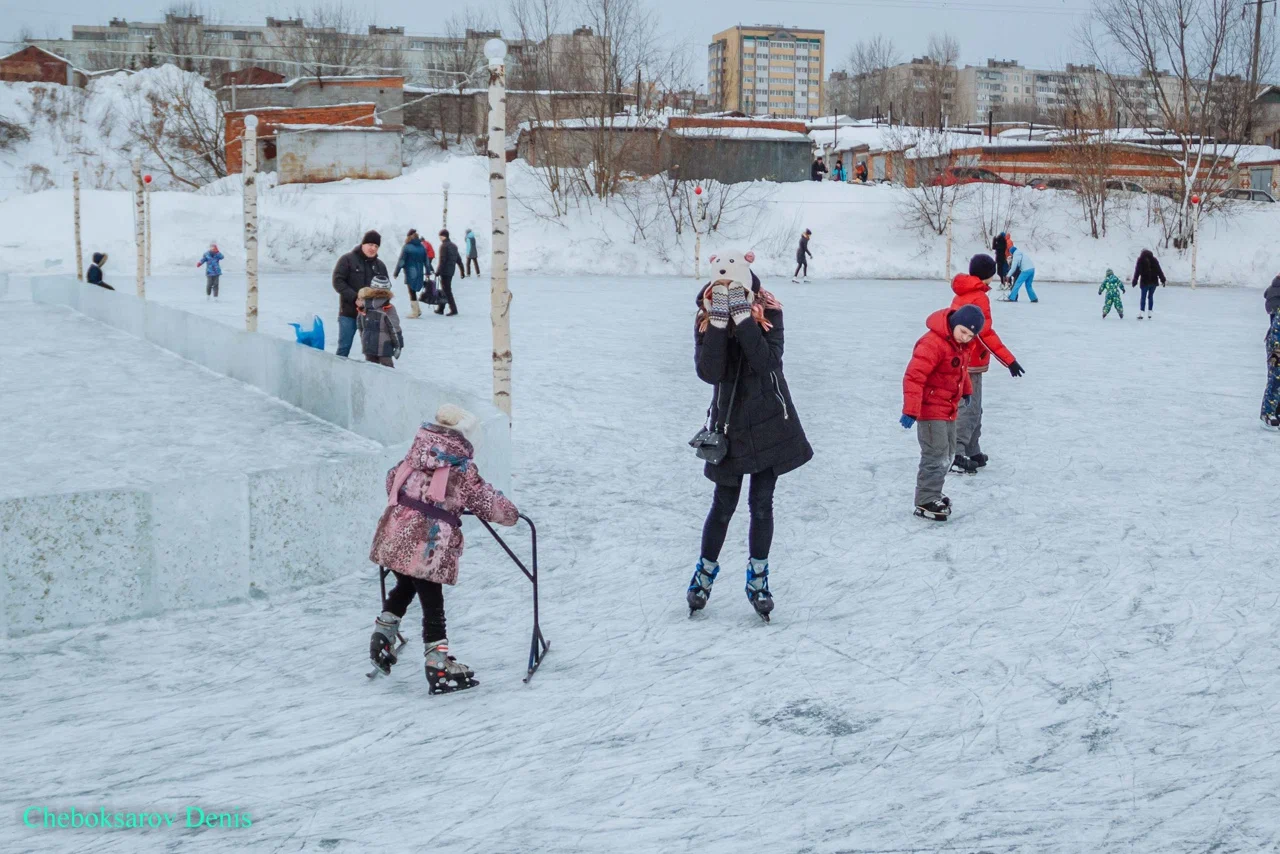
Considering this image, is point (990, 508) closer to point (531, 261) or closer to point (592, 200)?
point (531, 261)

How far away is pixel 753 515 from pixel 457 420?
1.48 m

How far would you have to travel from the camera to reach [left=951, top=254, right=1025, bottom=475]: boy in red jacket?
7.89m

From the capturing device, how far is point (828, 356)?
15.1 metres

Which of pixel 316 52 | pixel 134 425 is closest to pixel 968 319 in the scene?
pixel 134 425

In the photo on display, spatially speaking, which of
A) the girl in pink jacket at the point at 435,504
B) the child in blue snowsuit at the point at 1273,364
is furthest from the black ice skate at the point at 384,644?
the child in blue snowsuit at the point at 1273,364

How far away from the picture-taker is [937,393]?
7.20 metres

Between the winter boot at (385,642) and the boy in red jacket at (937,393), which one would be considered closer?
the winter boot at (385,642)

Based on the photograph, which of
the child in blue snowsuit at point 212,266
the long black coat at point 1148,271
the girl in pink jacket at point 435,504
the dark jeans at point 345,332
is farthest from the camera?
the child in blue snowsuit at point 212,266

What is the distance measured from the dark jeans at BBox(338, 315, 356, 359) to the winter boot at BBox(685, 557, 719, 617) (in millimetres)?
7075

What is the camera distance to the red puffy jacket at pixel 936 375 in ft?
23.1

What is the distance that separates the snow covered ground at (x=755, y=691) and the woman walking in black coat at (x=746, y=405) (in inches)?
14.9

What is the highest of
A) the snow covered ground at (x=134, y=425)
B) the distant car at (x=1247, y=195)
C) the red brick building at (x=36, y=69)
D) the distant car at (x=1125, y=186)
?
the red brick building at (x=36, y=69)

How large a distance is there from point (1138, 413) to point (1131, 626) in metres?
6.19

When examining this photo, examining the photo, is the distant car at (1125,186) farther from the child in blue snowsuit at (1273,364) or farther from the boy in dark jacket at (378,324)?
the boy in dark jacket at (378,324)
